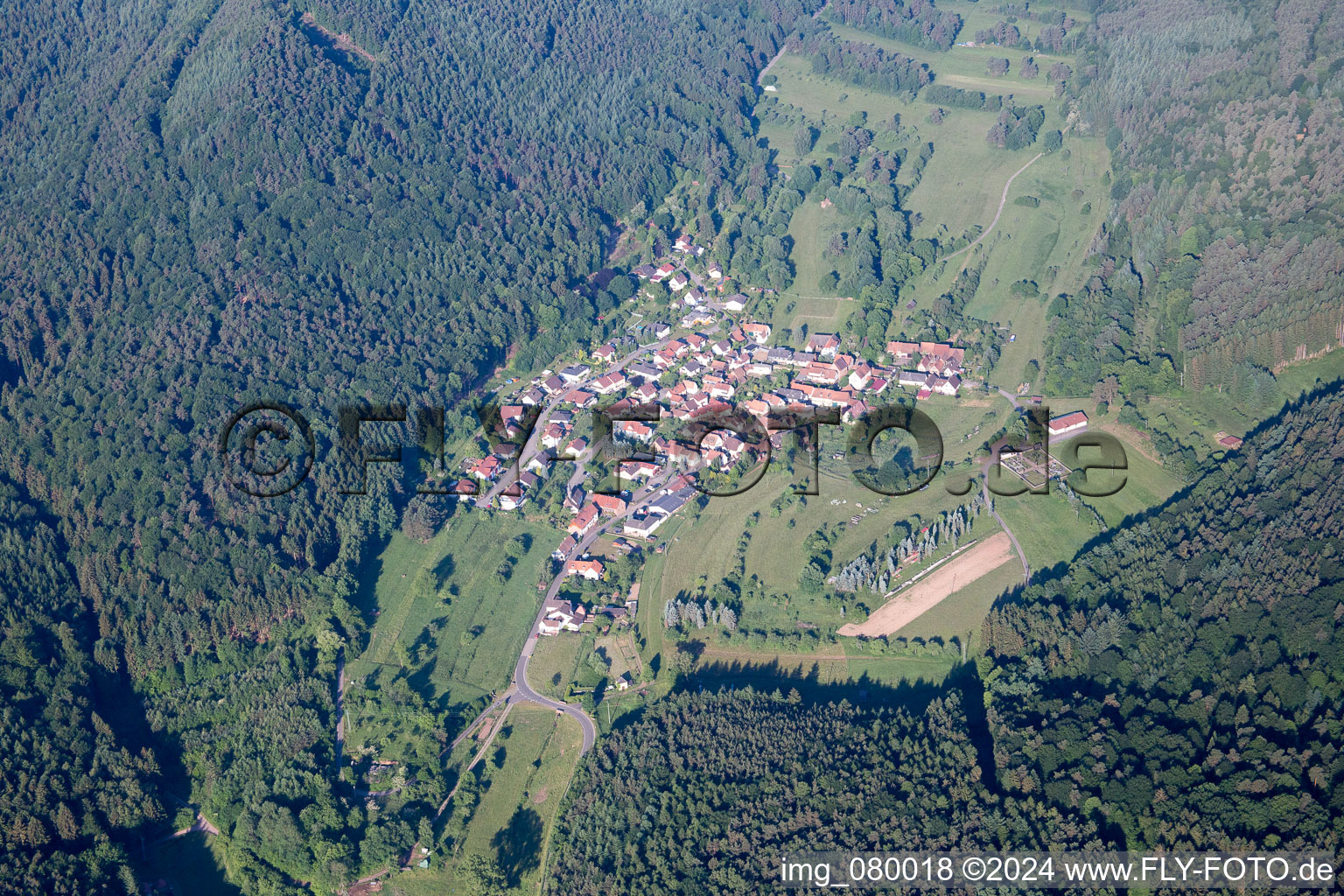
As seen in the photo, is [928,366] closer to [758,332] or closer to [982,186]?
[758,332]

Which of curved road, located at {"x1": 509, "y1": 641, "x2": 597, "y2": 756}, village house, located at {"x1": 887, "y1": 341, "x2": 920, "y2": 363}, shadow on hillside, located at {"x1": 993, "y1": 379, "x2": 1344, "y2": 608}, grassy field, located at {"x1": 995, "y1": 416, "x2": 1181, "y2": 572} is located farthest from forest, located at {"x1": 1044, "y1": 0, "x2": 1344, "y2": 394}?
curved road, located at {"x1": 509, "y1": 641, "x2": 597, "y2": 756}

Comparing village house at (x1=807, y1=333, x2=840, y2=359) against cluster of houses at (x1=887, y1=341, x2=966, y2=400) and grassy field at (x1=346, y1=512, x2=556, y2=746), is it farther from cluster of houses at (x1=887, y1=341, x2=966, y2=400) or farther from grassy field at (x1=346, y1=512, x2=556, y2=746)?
grassy field at (x1=346, y1=512, x2=556, y2=746)

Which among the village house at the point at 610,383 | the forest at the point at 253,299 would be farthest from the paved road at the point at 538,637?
the village house at the point at 610,383

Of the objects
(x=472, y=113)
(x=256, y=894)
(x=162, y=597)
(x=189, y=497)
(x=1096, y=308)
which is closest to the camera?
(x=256, y=894)

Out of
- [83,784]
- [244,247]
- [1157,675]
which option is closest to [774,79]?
[244,247]

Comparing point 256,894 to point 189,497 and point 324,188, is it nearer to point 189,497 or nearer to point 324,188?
point 189,497

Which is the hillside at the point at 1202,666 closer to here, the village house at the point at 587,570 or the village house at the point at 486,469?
the village house at the point at 587,570
